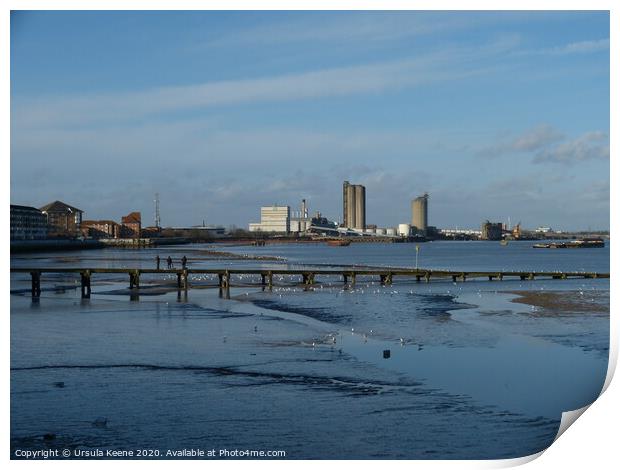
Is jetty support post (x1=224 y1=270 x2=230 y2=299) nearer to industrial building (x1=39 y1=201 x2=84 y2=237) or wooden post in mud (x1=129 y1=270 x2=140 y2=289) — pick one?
wooden post in mud (x1=129 y1=270 x2=140 y2=289)

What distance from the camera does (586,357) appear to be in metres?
21.0

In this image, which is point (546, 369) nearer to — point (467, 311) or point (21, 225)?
point (467, 311)

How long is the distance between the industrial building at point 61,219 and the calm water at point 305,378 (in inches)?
2173

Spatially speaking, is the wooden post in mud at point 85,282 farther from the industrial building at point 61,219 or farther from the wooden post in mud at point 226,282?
the industrial building at point 61,219

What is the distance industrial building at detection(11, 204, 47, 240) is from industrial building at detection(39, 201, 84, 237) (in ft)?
7.88

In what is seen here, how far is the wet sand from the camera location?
104 feet

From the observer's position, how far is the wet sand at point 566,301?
1249 inches

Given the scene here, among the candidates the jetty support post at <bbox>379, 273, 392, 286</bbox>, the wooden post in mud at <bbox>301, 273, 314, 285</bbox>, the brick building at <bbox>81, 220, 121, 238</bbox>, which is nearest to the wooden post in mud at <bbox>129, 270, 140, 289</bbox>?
the wooden post in mud at <bbox>301, 273, 314, 285</bbox>

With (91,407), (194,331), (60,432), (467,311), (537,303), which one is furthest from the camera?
(537,303)

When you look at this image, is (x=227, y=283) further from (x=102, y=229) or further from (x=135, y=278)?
(x=102, y=229)

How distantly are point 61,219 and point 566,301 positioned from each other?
71.6 meters

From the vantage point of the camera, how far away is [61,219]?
94.9 metres

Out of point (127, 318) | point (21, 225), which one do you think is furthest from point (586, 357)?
point (21, 225)
